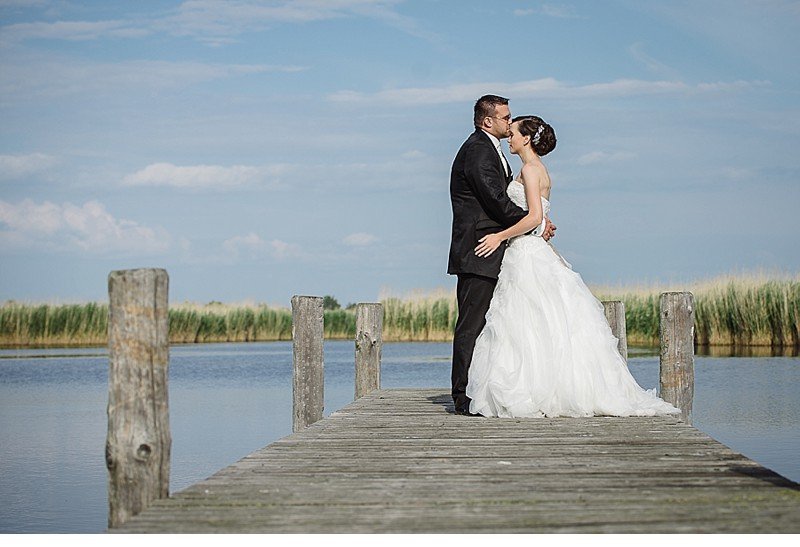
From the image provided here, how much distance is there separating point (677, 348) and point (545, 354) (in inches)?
87.7

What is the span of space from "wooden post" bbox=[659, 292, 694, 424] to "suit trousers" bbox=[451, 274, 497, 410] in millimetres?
2104

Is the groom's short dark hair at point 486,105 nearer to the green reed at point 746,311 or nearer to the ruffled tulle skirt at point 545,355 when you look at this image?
the ruffled tulle skirt at point 545,355

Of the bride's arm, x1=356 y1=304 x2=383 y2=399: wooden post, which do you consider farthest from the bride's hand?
x1=356 y1=304 x2=383 y2=399: wooden post

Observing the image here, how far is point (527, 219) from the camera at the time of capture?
22.0 feet

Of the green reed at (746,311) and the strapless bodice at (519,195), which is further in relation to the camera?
the green reed at (746,311)

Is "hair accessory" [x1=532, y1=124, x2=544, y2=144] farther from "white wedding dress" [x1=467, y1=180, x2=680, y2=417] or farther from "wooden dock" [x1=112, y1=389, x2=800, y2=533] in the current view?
"wooden dock" [x1=112, y1=389, x2=800, y2=533]

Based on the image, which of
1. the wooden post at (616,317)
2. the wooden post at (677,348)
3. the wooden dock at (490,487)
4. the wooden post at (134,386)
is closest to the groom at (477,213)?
the wooden dock at (490,487)

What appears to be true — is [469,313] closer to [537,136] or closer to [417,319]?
[537,136]

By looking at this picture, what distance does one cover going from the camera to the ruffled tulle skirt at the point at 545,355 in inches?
260

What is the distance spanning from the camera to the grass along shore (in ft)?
62.0

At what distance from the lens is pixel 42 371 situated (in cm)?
1991

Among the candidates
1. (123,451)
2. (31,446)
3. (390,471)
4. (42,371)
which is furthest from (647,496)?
(42,371)

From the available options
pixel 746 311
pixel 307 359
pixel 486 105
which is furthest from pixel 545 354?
pixel 746 311

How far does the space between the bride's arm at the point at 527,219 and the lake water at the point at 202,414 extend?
3719 millimetres
